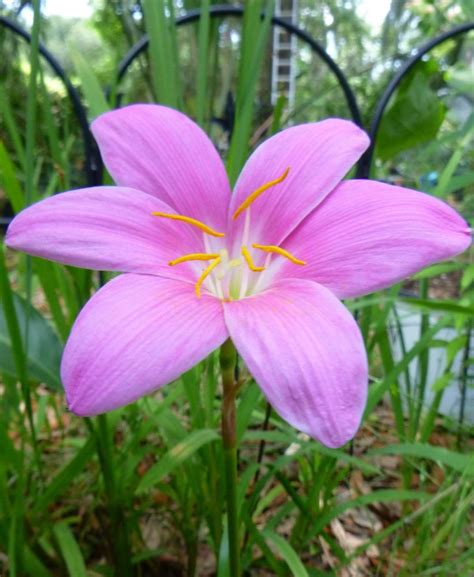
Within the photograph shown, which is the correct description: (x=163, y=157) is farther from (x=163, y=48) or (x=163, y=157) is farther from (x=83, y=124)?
(x=83, y=124)

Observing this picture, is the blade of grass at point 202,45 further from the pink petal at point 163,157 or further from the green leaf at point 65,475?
the green leaf at point 65,475

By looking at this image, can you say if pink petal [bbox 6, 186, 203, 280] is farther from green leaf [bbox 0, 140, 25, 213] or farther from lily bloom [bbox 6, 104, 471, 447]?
green leaf [bbox 0, 140, 25, 213]

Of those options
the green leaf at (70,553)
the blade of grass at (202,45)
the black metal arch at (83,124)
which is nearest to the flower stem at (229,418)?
the green leaf at (70,553)

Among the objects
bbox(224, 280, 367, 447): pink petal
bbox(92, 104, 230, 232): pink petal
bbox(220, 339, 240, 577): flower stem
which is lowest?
bbox(220, 339, 240, 577): flower stem

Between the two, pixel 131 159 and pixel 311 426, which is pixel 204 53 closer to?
pixel 131 159

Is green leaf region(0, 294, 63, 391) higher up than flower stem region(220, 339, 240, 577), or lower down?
lower down

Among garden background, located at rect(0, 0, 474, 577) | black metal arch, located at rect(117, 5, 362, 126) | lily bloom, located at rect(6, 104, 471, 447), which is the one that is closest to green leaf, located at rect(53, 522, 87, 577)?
garden background, located at rect(0, 0, 474, 577)

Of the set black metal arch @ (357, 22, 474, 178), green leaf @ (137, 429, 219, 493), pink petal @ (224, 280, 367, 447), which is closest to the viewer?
pink petal @ (224, 280, 367, 447)
